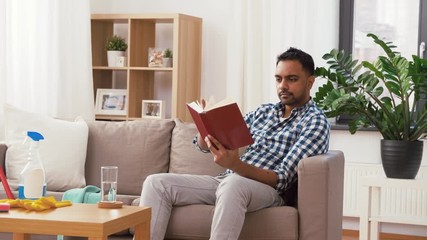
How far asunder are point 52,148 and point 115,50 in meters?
1.75

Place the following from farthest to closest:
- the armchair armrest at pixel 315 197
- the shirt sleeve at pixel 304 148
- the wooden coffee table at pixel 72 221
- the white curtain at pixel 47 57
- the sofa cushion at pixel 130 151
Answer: the white curtain at pixel 47 57
the sofa cushion at pixel 130 151
the shirt sleeve at pixel 304 148
the armchair armrest at pixel 315 197
the wooden coffee table at pixel 72 221

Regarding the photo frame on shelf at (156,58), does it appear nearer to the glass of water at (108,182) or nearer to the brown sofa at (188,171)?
the brown sofa at (188,171)

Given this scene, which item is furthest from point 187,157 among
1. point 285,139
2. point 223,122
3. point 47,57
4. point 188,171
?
point 47,57

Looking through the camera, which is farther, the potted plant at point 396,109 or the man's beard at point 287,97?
the potted plant at point 396,109

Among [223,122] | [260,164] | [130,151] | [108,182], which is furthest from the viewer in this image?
[130,151]

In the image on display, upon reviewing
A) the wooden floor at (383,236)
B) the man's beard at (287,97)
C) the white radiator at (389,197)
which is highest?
the man's beard at (287,97)

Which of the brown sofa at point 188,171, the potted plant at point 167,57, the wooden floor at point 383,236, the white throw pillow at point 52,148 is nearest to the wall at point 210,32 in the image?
the potted plant at point 167,57

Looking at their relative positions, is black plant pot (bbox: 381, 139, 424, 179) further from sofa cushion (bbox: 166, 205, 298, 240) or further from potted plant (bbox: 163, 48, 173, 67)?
potted plant (bbox: 163, 48, 173, 67)

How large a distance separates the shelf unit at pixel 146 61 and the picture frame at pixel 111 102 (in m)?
0.04

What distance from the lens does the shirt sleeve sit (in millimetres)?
3502

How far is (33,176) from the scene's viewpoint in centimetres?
287

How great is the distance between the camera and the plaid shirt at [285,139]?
11.5 feet

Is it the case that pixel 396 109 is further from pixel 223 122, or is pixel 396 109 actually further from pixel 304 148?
pixel 223 122

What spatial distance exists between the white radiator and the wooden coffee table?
9.04ft
